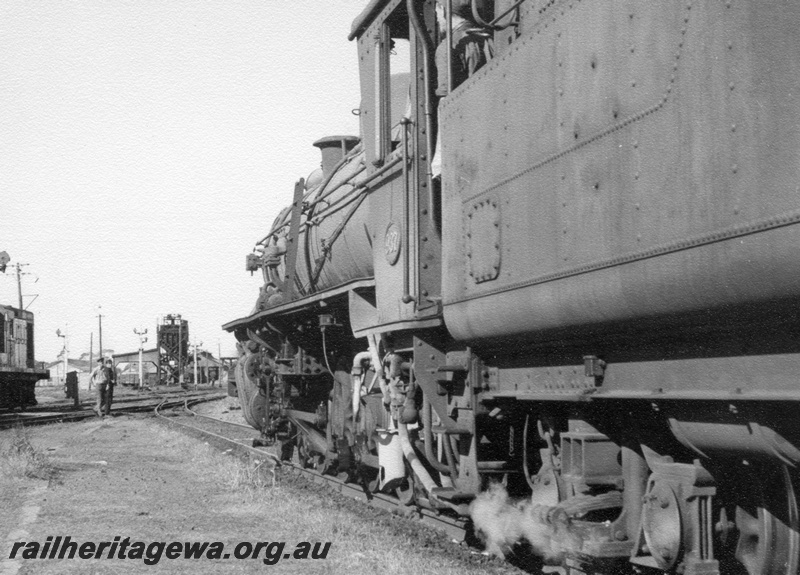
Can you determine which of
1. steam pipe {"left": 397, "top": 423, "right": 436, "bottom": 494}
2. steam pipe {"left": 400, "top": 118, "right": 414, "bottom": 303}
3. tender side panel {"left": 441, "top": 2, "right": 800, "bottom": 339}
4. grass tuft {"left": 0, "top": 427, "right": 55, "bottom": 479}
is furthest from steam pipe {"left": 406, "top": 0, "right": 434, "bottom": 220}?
grass tuft {"left": 0, "top": 427, "right": 55, "bottom": 479}

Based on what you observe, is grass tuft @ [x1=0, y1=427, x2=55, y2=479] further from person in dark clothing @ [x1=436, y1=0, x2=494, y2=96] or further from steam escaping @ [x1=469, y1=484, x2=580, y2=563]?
person in dark clothing @ [x1=436, y1=0, x2=494, y2=96]

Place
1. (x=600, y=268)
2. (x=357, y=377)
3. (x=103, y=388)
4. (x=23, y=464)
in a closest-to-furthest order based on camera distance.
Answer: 1. (x=600, y=268)
2. (x=357, y=377)
3. (x=23, y=464)
4. (x=103, y=388)

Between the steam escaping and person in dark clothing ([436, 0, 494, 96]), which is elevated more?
person in dark clothing ([436, 0, 494, 96])

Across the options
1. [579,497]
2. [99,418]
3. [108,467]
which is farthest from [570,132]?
[99,418]

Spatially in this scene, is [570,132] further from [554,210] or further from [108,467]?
[108,467]

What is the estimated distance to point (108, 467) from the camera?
485 inches

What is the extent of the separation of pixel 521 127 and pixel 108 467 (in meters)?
9.85

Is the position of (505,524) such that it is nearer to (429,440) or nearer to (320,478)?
(429,440)

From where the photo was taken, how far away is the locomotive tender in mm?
2902

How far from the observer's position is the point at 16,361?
33281mm

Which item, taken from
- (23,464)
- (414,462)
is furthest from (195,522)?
(23,464)

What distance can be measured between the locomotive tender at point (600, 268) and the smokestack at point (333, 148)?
464 cm

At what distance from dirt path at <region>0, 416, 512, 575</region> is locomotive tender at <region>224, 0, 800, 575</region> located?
0.59 meters

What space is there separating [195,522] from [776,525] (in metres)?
5.70
